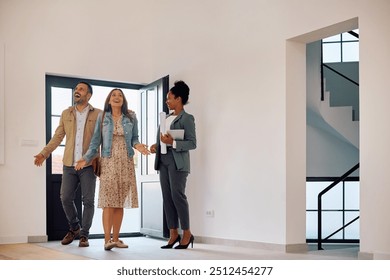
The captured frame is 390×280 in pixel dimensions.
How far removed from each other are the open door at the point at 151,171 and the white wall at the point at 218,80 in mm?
242

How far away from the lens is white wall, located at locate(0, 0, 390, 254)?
3.96 metres

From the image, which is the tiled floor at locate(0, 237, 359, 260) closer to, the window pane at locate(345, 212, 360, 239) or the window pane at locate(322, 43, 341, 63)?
the window pane at locate(345, 212, 360, 239)

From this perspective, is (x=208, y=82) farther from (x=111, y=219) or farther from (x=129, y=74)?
(x=111, y=219)

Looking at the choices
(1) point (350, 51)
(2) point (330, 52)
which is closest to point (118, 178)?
(2) point (330, 52)

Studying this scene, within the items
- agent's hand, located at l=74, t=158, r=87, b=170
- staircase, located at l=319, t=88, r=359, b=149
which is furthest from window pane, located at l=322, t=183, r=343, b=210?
agent's hand, located at l=74, t=158, r=87, b=170

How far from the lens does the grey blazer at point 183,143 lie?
4145 millimetres

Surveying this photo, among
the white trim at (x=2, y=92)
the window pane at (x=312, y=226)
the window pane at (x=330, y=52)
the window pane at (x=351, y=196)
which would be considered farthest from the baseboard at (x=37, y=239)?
the window pane at (x=330, y=52)

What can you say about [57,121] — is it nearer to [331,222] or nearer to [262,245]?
[262,245]

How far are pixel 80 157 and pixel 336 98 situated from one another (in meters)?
3.13

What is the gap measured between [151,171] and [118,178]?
55.6 inches

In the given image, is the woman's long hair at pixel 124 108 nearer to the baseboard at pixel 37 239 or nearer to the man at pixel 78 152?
the man at pixel 78 152

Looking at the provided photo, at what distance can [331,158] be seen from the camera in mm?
6270

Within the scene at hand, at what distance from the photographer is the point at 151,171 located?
5438mm
